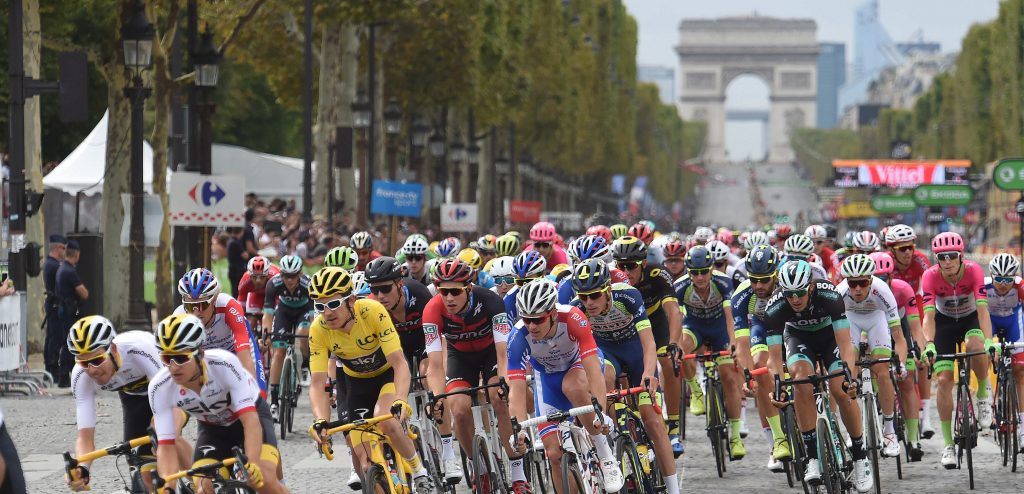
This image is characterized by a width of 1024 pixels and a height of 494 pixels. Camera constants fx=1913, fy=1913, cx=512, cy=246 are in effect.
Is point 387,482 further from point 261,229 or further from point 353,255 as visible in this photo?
point 261,229

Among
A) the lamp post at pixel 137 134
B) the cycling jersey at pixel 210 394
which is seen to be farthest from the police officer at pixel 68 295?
the cycling jersey at pixel 210 394

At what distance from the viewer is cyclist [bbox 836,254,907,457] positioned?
13.0 m

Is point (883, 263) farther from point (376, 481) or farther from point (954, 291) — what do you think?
point (376, 481)

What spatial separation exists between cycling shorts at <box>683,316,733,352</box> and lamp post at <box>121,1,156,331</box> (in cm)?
965

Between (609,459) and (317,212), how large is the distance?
30.7m

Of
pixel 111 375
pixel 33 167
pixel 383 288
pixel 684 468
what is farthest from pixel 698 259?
pixel 33 167

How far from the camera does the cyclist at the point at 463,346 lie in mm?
11469

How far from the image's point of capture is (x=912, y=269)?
1556cm

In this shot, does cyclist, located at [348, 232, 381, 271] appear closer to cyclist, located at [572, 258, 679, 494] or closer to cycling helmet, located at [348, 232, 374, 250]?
cycling helmet, located at [348, 232, 374, 250]

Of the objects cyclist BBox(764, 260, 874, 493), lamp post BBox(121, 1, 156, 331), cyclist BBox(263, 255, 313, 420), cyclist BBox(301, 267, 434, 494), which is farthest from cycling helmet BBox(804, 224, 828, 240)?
cyclist BBox(301, 267, 434, 494)

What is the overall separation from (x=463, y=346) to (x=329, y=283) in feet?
6.95

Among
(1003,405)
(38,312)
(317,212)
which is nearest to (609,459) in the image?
(1003,405)

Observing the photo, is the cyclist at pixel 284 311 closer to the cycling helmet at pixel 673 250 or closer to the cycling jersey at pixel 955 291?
the cycling helmet at pixel 673 250

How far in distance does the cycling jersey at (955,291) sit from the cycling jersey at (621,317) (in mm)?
3311
